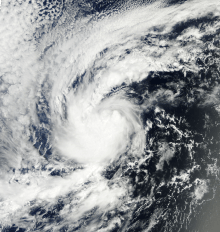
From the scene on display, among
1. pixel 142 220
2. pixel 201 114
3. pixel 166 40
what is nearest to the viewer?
pixel 142 220

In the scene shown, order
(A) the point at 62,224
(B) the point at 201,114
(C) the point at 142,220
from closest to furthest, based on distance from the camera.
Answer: (A) the point at 62,224 < (C) the point at 142,220 < (B) the point at 201,114

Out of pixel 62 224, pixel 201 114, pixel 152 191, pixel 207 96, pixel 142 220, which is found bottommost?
pixel 142 220

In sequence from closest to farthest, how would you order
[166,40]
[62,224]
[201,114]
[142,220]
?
[62,224]
[142,220]
[201,114]
[166,40]

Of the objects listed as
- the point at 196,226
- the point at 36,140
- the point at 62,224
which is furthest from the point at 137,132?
the point at 196,226

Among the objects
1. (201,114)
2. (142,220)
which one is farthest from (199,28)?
(142,220)

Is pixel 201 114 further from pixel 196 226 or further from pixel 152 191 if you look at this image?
pixel 196 226

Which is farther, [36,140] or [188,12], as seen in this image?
[188,12]

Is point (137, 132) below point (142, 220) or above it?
above

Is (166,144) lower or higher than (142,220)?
higher

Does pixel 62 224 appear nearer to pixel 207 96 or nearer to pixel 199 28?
pixel 207 96
